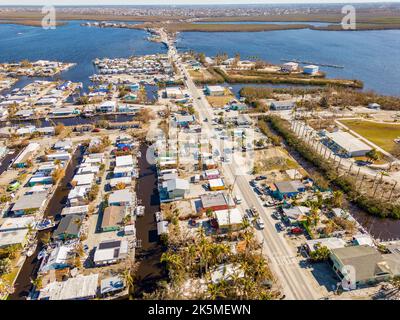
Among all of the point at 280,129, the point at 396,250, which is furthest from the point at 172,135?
the point at 396,250

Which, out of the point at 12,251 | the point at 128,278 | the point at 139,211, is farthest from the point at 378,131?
the point at 12,251

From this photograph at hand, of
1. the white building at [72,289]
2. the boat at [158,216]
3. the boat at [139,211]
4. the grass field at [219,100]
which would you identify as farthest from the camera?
the grass field at [219,100]

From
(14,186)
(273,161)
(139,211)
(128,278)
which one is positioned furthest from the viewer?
(273,161)

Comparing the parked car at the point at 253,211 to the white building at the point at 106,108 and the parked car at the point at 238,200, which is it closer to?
the parked car at the point at 238,200

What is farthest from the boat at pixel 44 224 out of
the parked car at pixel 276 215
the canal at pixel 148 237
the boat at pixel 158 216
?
the parked car at pixel 276 215

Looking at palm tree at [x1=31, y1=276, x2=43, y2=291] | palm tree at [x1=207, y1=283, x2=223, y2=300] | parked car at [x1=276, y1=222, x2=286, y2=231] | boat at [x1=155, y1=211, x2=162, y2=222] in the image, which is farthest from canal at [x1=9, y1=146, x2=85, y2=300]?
parked car at [x1=276, y1=222, x2=286, y2=231]

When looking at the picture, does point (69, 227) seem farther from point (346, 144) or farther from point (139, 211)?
point (346, 144)

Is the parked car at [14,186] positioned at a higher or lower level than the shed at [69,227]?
higher
